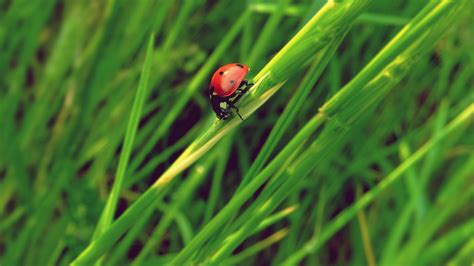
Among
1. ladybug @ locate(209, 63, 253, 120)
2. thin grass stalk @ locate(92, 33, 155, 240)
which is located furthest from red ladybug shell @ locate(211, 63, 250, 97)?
thin grass stalk @ locate(92, 33, 155, 240)

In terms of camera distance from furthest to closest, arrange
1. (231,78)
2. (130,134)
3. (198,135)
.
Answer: (198,135)
(231,78)
(130,134)

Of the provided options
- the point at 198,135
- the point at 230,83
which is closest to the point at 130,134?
the point at 230,83

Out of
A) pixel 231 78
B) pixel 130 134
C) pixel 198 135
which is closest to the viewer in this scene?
pixel 130 134

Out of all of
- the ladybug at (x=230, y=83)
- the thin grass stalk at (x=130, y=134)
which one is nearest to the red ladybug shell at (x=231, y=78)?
the ladybug at (x=230, y=83)

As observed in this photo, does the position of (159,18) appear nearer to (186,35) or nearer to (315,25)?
(186,35)

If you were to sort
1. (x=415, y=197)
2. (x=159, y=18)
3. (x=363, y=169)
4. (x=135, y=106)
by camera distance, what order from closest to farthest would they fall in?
(x=135, y=106) < (x=159, y=18) < (x=415, y=197) < (x=363, y=169)

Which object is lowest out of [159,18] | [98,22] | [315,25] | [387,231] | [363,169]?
[387,231]

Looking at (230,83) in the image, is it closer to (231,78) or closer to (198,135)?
(231,78)

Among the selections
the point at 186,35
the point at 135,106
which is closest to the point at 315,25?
the point at 135,106
